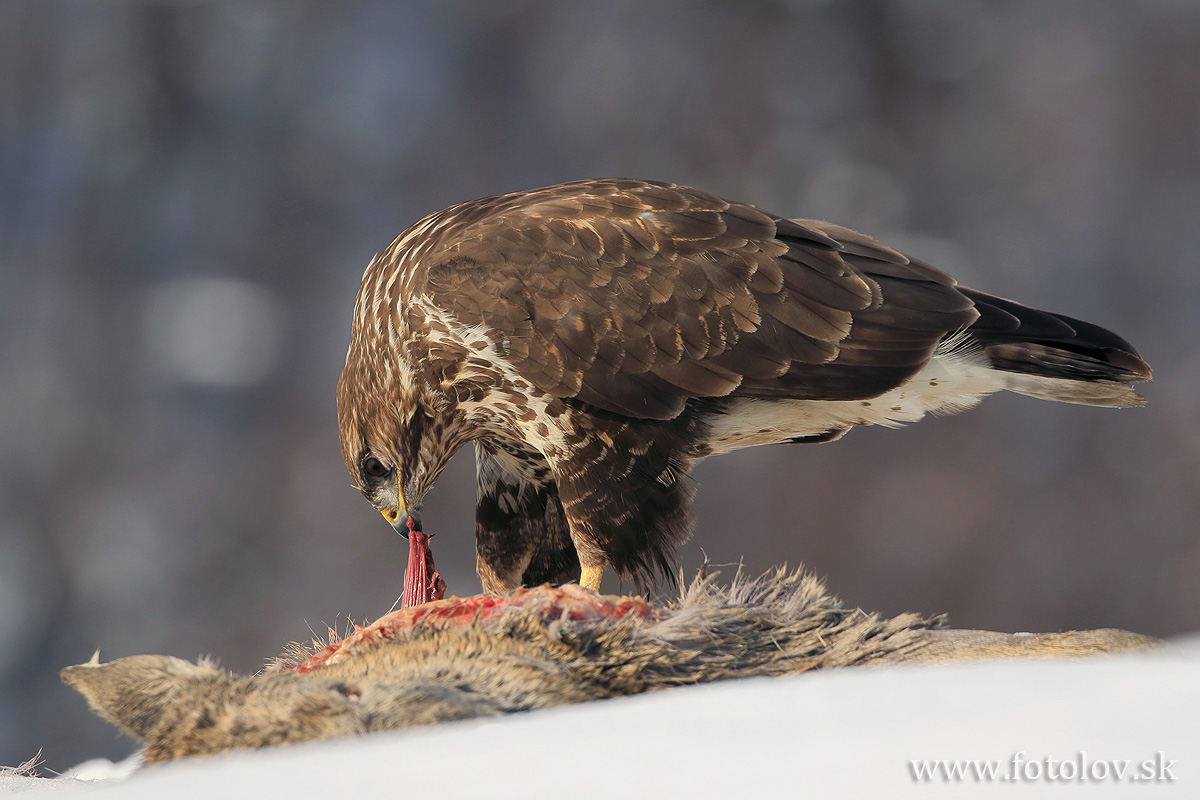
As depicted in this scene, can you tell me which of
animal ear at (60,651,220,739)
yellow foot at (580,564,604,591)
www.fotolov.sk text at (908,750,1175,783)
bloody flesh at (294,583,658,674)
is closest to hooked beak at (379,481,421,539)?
yellow foot at (580,564,604,591)

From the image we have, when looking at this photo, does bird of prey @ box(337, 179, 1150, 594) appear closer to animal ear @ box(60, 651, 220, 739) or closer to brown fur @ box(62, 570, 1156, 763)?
brown fur @ box(62, 570, 1156, 763)

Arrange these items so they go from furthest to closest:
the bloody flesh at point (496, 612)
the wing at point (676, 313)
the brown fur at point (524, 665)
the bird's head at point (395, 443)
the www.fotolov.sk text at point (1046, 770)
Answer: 1. the bird's head at point (395, 443)
2. the wing at point (676, 313)
3. the bloody flesh at point (496, 612)
4. the brown fur at point (524, 665)
5. the www.fotolov.sk text at point (1046, 770)

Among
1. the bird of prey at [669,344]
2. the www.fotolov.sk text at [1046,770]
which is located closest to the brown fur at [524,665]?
the www.fotolov.sk text at [1046,770]

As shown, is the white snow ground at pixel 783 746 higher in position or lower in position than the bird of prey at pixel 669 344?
lower

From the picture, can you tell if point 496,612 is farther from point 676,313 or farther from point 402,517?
point 402,517

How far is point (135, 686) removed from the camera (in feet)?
2.66

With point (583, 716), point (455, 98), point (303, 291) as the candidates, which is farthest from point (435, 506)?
point (583, 716)

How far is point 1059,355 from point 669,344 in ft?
2.00

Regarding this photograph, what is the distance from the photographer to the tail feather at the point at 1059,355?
1.55 metres

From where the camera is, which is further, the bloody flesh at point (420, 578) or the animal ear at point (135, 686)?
the bloody flesh at point (420, 578)

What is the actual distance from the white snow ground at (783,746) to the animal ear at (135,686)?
10cm

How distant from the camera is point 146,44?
3605 millimetres

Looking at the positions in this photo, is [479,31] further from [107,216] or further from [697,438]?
[697,438]

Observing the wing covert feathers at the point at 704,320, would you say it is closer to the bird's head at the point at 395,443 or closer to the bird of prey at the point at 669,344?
the bird of prey at the point at 669,344
